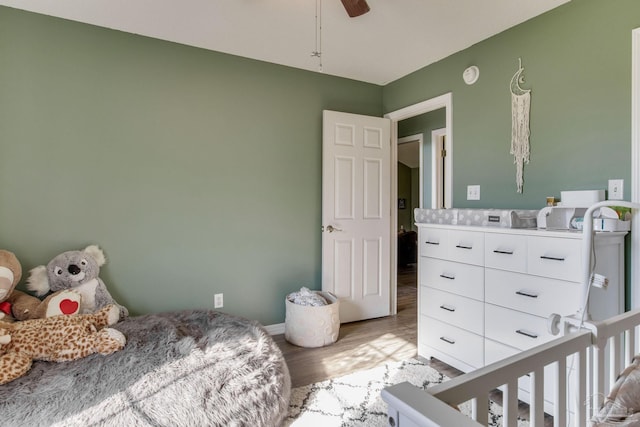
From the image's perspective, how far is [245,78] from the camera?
10.00 ft

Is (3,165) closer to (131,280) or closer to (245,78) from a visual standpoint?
(131,280)

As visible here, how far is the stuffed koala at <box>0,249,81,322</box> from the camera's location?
2.12 m

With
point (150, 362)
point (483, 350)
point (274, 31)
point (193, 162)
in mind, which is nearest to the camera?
point (150, 362)

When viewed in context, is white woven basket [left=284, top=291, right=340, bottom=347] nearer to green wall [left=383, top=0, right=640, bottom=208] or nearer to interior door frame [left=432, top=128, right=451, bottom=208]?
green wall [left=383, top=0, right=640, bottom=208]

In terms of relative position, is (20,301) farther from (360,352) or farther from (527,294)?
(527,294)

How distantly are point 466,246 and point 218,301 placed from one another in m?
2.01

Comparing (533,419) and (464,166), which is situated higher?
(464,166)

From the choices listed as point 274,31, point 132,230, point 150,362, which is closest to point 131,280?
point 132,230

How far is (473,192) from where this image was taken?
110 inches

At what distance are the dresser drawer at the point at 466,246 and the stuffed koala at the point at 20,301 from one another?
2.54 meters

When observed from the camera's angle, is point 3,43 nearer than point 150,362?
No

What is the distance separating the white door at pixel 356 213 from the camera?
3324 millimetres

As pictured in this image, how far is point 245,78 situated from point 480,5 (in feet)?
6.14

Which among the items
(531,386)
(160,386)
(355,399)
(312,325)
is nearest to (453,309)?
(355,399)
